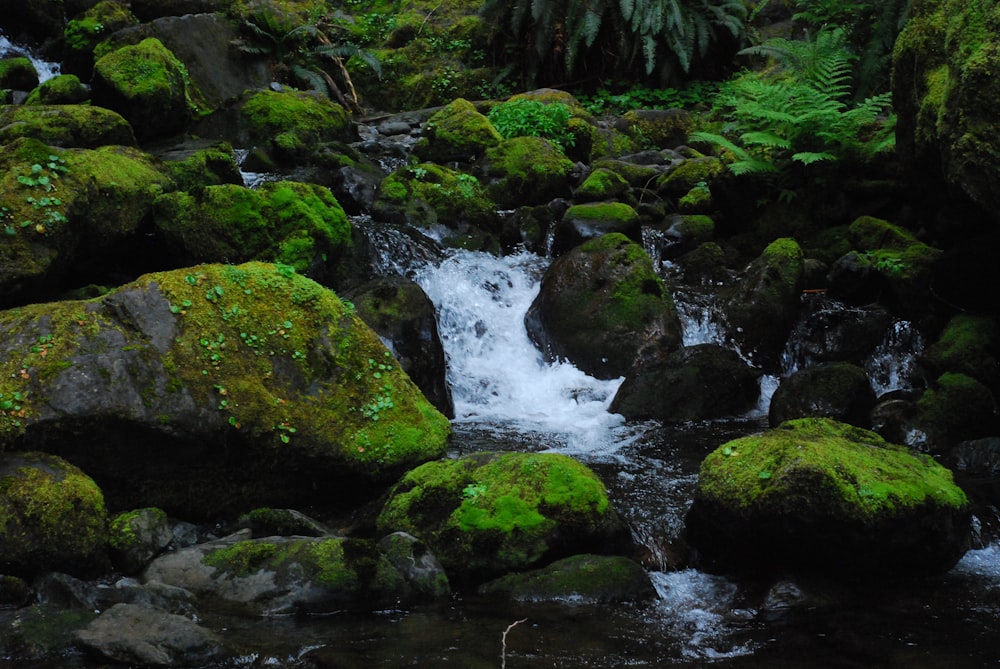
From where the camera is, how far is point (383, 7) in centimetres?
2156

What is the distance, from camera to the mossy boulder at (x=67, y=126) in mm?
9455

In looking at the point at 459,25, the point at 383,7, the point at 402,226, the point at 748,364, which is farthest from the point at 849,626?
the point at 383,7

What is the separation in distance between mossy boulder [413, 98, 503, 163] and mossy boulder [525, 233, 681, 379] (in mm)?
4315

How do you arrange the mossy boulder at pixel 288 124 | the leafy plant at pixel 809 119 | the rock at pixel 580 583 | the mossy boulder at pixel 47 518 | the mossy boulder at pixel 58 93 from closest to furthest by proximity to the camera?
1. the mossy boulder at pixel 47 518
2. the rock at pixel 580 583
3. the leafy plant at pixel 809 119
4. the mossy boulder at pixel 58 93
5. the mossy boulder at pixel 288 124

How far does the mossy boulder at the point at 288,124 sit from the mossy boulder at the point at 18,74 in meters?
3.37

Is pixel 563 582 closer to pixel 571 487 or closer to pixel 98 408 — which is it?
pixel 571 487

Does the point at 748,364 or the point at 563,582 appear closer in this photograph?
the point at 563,582

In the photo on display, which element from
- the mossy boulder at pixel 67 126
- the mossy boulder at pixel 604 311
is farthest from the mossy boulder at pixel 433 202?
the mossy boulder at pixel 67 126

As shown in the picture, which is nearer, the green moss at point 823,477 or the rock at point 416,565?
the rock at point 416,565

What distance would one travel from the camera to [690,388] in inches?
332

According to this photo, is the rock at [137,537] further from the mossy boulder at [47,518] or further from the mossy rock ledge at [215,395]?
the mossy rock ledge at [215,395]

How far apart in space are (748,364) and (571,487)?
4544 millimetres

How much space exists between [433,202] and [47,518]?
799 cm

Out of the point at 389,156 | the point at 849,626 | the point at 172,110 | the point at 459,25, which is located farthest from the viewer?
the point at 459,25
